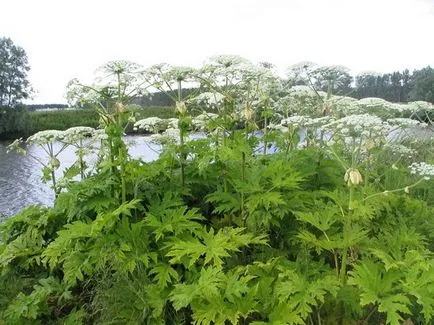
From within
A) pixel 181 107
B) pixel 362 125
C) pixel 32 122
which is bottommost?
pixel 32 122

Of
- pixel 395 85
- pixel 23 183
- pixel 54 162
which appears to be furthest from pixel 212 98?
pixel 23 183

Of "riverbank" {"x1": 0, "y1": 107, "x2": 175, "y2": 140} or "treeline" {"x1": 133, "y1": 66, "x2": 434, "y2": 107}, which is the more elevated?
"treeline" {"x1": 133, "y1": 66, "x2": 434, "y2": 107}

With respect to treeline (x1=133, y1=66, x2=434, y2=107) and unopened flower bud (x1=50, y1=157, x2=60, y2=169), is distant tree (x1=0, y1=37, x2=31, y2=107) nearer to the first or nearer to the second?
treeline (x1=133, y1=66, x2=434, y2=107)

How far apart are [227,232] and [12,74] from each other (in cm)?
5990

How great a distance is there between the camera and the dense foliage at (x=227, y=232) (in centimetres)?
321

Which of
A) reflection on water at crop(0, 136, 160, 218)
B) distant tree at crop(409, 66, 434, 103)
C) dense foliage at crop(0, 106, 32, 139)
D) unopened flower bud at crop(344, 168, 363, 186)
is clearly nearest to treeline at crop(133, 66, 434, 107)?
distant tree at crop(409, 66, 434, 103)

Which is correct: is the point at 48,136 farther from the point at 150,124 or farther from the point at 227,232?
the point at 227,232

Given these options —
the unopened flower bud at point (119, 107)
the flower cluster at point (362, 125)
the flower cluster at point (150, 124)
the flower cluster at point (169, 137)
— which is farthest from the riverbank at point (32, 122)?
the flower cluster at point (362, 125)

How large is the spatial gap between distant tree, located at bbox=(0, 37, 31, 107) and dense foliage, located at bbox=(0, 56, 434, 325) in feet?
180

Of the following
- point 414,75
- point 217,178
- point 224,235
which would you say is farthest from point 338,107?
point 414,75

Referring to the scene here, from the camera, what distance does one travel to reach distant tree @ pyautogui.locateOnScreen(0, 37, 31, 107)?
5522 cm

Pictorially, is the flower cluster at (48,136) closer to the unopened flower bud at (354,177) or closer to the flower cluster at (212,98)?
the flower cluster at (212,98)

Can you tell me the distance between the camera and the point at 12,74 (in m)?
56.8

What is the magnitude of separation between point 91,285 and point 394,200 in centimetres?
295
